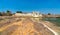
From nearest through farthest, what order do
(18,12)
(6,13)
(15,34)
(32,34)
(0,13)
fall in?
(32,34)
(15,34)
(0,13)
(6,13)
(18,12)

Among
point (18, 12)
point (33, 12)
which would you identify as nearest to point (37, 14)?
point (33, 12)

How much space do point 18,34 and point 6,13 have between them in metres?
114

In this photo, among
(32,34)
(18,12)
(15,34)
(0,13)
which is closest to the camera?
(32,34)

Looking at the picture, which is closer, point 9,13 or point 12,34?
point 12,34

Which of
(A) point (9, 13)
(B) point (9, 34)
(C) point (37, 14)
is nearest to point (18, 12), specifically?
(A) point (9, 13)

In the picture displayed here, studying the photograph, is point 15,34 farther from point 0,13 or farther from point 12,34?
point 0,13

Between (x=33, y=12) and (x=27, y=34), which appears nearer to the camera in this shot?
(x=27, y=34)

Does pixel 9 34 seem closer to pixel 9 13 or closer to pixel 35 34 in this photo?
pixel 35 34

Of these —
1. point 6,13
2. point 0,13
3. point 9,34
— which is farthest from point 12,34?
point 6,13

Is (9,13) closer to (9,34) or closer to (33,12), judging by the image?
(33,12)

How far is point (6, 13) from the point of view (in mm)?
127188

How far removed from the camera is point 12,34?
15.4 metres

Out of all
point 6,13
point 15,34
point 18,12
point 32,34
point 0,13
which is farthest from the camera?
point 18,12

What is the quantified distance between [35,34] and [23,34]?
1173mm
